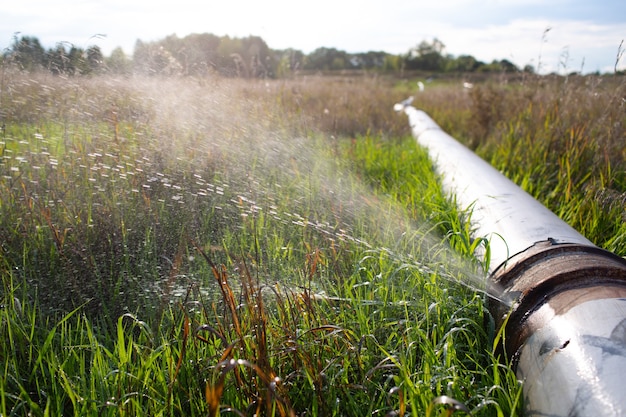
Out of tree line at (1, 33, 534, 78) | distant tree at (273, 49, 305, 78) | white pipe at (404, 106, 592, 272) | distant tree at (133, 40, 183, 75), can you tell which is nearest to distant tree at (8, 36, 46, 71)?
tree line at (1, 33, 534, 78)

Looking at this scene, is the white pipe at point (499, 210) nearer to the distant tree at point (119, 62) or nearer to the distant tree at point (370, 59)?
the distant tree at point (119, 62)

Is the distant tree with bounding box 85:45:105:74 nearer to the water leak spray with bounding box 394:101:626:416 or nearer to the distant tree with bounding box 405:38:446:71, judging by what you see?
the water leak spray with bounding box 394:101:626:416

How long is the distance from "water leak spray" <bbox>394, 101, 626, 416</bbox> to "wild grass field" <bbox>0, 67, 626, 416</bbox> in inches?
4.1

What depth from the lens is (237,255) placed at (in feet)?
7.78

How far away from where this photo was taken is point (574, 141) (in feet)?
13.5

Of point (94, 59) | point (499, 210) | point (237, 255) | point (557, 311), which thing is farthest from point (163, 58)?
point (557, 311)

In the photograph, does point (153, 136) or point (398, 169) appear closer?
point (153, 136)

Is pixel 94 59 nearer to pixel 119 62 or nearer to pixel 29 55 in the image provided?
pixel 29 55

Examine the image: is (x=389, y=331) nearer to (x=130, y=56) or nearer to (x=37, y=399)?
(x=37, y=399)

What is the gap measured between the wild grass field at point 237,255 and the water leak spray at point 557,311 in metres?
0.11

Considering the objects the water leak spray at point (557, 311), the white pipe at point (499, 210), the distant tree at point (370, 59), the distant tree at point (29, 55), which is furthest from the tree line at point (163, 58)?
the distant tree at point (370, 59)

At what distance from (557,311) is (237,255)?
1.46m

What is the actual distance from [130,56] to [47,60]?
98 centimetres

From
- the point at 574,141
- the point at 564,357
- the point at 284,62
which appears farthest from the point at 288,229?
the point at 284,62
